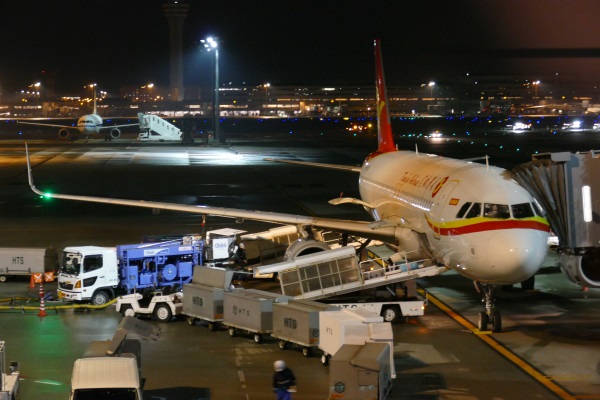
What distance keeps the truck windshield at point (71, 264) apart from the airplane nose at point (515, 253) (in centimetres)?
1381

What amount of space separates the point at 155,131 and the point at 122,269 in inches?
4352

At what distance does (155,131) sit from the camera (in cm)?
13925

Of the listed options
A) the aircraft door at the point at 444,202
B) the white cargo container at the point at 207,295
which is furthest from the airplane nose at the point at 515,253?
the white cargo container at the point at 207,295

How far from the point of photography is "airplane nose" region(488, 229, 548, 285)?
907 inches

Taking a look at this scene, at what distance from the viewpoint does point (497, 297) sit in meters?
30.2

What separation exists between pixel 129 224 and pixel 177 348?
83.1ft

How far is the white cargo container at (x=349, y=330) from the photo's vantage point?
2064 centimetres

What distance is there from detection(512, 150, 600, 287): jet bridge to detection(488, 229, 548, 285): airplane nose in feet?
4.62

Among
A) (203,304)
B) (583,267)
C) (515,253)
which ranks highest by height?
(515,253)

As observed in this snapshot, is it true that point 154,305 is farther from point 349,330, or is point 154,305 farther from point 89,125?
point 89,125

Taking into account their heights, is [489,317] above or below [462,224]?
below

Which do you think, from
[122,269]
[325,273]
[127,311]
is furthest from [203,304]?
[122,269]

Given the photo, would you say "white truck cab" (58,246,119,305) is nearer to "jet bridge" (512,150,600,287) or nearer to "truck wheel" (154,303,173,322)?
"truck wheel" (154,303,173,322)

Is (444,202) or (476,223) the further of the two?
(444,202)
